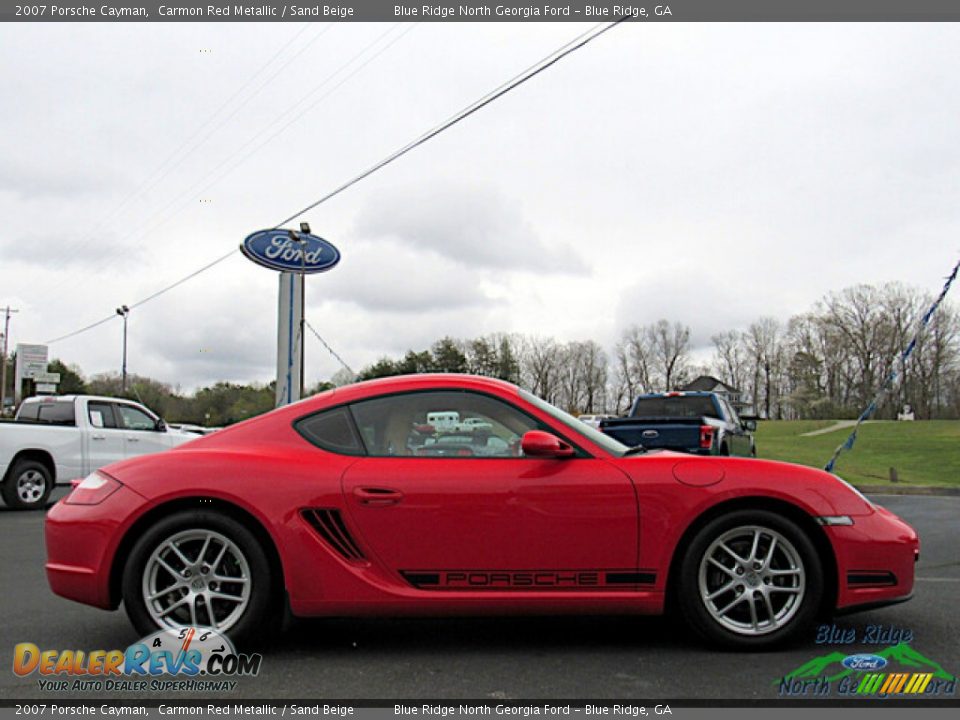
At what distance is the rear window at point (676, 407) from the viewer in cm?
1442

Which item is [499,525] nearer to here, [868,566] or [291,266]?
[868,566]

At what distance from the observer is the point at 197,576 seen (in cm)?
394

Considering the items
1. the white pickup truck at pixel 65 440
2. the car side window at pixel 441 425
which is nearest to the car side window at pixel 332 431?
the car side window at pixel 441 425

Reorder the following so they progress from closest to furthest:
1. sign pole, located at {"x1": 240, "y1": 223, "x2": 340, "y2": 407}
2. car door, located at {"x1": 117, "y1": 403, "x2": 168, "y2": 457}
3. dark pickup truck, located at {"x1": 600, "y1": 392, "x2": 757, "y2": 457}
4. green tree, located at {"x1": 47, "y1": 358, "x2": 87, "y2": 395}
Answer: dark pickup truck, located at {"x1": 600, "y1": 392, "x2": 757, "y2": 457} → car door, located at {"x1": 117, "y1": 403, "x2": 168, "y2": 457} → sign pole, located at {"x1": 240, "y1": 223, "x2": 340, "y2": 407} → green tree, located at {"x1": 47, "y1": 358, "x2": 87, "y2": 395}

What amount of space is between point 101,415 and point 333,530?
10499 millimetres

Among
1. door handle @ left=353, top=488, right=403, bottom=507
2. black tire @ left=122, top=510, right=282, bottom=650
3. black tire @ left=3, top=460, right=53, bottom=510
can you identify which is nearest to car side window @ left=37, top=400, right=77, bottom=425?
black tire @ left=3, top=460, right=53, bottom=510

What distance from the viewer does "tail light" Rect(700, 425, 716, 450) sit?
11188 mm

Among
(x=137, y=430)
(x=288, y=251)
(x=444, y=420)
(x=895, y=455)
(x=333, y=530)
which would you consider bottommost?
(x=895, y=455)

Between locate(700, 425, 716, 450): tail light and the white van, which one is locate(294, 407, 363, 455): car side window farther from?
locate(700, 425, 716, 450): tail light

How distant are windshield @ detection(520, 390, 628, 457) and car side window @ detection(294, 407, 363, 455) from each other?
916 mm

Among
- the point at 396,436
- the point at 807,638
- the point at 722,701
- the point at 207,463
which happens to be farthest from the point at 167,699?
the point at 807,638

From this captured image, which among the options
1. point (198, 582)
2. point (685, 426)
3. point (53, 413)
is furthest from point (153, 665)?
point (53, 413)

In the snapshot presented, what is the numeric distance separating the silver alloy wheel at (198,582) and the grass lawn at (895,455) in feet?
46.3

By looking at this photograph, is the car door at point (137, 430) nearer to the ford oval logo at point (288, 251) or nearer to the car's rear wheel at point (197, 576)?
the ford oval logo at point (288, 251)
